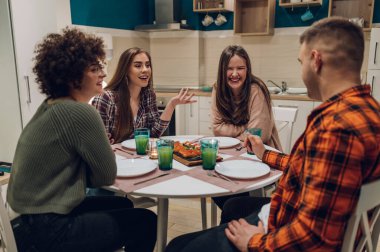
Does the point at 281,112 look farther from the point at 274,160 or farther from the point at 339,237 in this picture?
the point at 339,237

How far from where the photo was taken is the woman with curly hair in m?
1.27

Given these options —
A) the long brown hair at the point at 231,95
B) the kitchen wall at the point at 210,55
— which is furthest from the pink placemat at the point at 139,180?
the kitchen wall at the point at 210,55

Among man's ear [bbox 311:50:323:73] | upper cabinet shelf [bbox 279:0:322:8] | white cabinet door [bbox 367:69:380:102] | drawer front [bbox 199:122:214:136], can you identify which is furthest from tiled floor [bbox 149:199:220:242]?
upper cabinet shelf [bbox 279:0:322:8]

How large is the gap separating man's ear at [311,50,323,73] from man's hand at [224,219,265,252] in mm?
560

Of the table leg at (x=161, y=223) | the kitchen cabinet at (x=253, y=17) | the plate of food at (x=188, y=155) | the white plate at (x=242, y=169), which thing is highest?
the kitchen cabinet at (x=253, y=17)

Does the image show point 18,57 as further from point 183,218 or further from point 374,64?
point 374,64

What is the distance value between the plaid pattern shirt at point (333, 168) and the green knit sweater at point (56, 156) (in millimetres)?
710

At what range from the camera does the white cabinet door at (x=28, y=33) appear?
2.77 meters

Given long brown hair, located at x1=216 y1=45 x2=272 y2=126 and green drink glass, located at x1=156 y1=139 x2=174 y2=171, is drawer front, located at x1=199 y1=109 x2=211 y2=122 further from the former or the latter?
green drink glass, located at x1=156 y1=139 x2=174 y2=171

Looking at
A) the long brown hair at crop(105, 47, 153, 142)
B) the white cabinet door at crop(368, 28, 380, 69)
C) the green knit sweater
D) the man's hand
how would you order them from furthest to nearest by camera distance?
the white cabinet door at crop(368, 28, 380, 69)
the long brown hair at crop(105, 47, 153, 142)
the green knit sweater
the man's hand

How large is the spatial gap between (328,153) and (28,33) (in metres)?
2.70

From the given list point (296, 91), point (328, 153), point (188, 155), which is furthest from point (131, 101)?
point (296, 91)

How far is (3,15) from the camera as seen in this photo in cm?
273

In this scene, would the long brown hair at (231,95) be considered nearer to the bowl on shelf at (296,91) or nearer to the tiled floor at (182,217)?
the tiled floor at (182,217)
